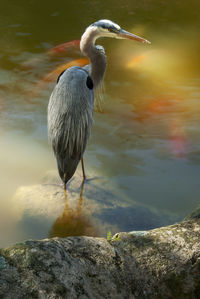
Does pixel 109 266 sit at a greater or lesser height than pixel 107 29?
lesser

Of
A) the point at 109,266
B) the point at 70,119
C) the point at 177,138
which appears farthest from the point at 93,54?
the point at 109,266

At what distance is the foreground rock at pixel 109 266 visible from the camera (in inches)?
56.9

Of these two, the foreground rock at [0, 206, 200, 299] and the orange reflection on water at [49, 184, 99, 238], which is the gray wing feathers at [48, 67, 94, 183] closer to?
the orange reflection on water at [49, 184, 99, 238]

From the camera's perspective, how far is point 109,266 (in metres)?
1.71

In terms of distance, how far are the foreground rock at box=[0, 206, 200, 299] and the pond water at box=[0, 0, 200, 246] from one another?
1.55m

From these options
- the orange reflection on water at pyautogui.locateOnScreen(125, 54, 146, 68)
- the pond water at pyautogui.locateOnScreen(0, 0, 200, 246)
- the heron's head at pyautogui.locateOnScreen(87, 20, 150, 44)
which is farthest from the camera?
the orange reflection on water at pyautogui.locateOnScreen(125, 54, 146, 68)

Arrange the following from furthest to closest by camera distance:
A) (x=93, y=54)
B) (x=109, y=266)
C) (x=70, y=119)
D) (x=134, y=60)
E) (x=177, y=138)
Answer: (x=134, y=60) → (x=177, y=138) → (x=93, y=54) → (x=70, y=119) → (x=109, y=266)

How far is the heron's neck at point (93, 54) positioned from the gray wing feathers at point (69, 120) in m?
0.62

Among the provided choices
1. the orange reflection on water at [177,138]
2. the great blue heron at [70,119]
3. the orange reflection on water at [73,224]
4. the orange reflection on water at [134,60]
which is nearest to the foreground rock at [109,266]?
the orange reflection on water at [73,224]

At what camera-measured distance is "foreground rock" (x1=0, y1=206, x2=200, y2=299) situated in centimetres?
145

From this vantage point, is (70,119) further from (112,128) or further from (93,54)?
(112,128)

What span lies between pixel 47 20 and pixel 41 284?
8.71 metres

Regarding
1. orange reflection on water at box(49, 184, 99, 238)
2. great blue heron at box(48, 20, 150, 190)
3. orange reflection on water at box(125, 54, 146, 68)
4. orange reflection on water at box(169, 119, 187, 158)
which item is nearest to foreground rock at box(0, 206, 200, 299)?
orange reflection on water at box(49, 184, 99, 238)

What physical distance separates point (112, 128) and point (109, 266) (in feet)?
12.1
